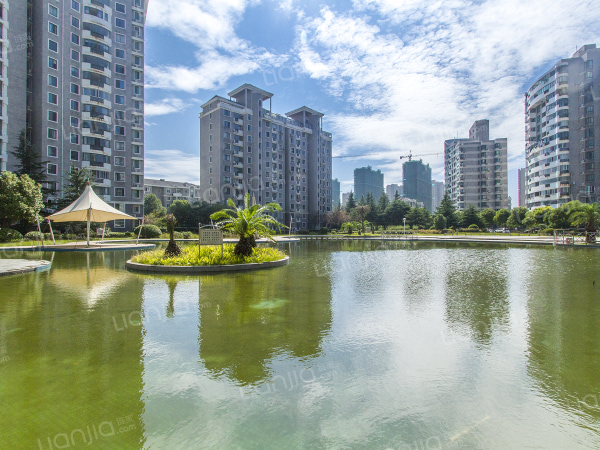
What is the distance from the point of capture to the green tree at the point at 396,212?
81125mm

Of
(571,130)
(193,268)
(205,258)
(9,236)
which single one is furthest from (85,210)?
(571,130)

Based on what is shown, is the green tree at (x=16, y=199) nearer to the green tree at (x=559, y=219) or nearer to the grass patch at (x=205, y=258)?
the grass patch at (x=205, y=258)

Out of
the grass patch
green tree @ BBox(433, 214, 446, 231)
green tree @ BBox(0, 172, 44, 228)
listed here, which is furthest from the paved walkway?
green tree @ BBox(433, 214, 446, 231)

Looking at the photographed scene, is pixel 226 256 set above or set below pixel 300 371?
above

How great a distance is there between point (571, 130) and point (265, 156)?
62.8 metres

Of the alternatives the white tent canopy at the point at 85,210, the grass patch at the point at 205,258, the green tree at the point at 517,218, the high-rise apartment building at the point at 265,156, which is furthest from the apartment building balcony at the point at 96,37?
the green tree at the point at 517,218

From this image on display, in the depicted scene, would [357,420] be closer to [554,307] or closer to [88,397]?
[88,397]

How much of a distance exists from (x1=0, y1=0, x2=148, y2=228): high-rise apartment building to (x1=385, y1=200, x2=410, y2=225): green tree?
54288 millimetres

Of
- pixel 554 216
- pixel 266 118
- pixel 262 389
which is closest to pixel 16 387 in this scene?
pixel 262 389

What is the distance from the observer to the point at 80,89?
156ft

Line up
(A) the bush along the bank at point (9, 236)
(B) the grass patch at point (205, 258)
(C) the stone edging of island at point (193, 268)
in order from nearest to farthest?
(C) the stone edging of island at point (193, 268) < (B) the grass patch at point (205, 258) < (A) the bush along the bank at point (9, 236)

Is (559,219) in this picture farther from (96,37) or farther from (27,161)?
(96,37)

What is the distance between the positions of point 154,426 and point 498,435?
10.3 ft

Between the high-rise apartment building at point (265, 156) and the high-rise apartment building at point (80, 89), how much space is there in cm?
1499
